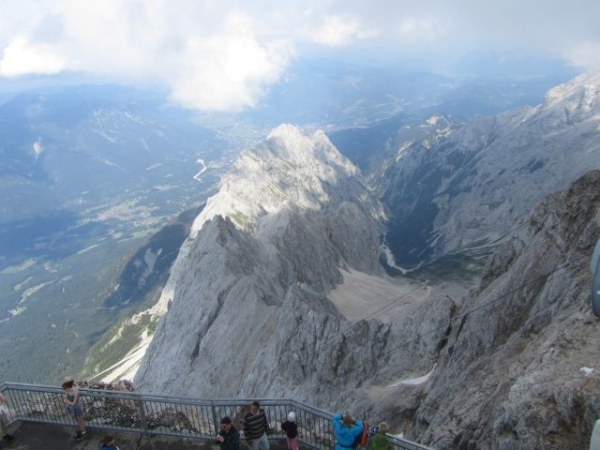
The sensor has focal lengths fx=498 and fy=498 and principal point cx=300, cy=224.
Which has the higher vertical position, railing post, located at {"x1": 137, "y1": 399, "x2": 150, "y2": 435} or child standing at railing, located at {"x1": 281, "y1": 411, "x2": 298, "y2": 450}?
railing post, located at {"x1": 137, "y1": 399, "x2": 150, "y2": 435}

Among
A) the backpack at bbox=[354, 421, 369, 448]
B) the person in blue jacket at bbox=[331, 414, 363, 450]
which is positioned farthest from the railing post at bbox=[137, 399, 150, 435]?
the backpack at bbox=[354, 421, 369, 448]

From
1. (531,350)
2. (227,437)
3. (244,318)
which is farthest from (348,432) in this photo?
(244,318)

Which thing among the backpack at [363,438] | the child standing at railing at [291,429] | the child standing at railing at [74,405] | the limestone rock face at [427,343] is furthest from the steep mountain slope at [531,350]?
the child standing at railing at [74,405]

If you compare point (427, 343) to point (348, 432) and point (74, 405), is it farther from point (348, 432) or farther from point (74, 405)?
point (74, 405)

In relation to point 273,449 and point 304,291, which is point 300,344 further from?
point 273,449

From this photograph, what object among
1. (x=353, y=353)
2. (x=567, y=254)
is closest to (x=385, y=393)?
(x=353, y=353)

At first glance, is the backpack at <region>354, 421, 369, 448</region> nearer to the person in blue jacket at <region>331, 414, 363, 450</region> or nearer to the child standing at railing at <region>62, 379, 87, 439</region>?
the person in blue jacket at <region>331, 414, 363, 450</region>
